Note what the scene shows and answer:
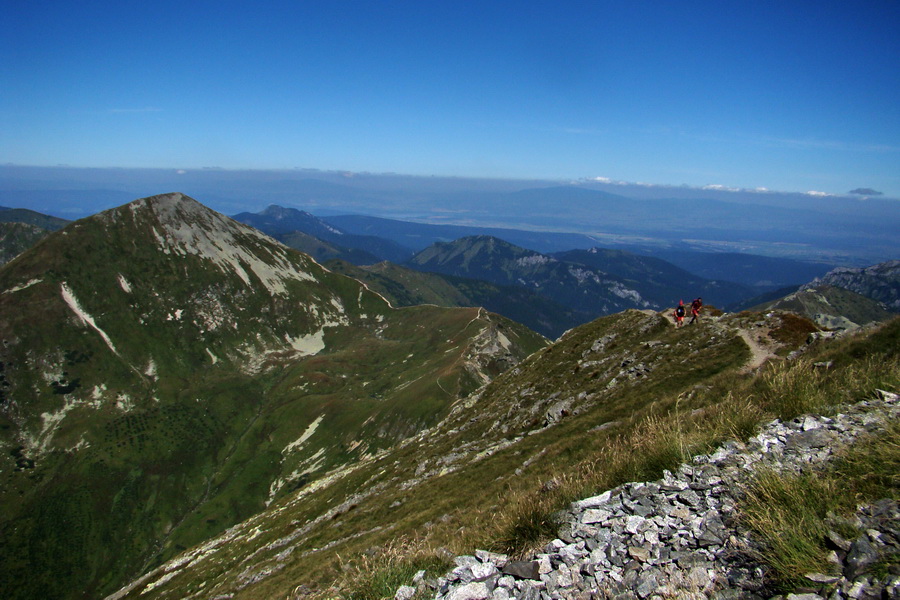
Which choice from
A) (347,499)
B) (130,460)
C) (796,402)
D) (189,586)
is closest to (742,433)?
(796,402)

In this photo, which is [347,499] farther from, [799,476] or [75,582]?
[75,582]

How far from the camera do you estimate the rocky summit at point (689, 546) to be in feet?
17.5

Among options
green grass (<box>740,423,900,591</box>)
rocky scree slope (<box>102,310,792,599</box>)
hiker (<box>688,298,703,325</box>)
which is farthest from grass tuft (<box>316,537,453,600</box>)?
hiker (<box>688,298,703,325</box>)

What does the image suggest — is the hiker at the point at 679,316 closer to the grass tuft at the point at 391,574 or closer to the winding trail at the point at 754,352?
the winding trail at the point at 754,352

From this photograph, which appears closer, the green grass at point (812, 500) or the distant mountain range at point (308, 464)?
the green grass at point (812, 500)

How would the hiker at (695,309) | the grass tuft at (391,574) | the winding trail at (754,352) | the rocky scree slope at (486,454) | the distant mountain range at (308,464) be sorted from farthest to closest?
the hiker at (695,309)
the distant mountain range at (308,464)
the winding trail at (754,352)
the rocky scree slope at (486,454)
the grass tuft at (391,574)

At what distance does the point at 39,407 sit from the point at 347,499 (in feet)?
759

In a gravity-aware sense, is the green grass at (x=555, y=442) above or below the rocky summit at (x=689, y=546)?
below

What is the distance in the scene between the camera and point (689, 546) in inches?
269

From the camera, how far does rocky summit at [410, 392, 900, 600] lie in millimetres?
5324

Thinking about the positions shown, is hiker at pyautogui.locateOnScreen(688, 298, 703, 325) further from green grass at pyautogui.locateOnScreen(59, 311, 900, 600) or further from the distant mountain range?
green grass at pyautogui.locateOnScreen(59, 311, 900, 600)

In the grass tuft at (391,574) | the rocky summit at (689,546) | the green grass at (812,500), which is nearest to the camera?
the rocky summit at (689,546)

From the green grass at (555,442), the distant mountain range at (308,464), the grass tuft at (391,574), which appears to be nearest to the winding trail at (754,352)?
the distant mountain range at (308,464)

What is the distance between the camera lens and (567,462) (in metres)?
22.3
